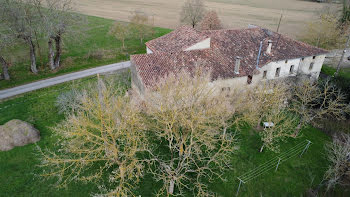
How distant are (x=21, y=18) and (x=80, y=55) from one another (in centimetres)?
1394

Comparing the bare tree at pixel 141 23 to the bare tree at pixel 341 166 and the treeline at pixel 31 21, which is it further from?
the bare tree at pixel 341 166

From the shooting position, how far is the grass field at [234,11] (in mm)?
67125

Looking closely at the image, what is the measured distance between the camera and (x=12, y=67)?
37.9 meters

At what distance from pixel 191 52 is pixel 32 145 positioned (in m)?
20.5

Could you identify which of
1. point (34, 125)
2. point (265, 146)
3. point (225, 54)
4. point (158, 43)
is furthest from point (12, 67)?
point (265, 146)

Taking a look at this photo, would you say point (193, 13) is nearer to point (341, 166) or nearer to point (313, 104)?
point (313, 104)

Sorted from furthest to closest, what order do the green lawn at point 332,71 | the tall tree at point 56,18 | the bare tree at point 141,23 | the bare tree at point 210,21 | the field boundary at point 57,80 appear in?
the bare tree at point 141,23, the bare tree at point 210,21, the green lawn at point 332,71, the tall tree at point 56,18, the field boundary at point 57,80

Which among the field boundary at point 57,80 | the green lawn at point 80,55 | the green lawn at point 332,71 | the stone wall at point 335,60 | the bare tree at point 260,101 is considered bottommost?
the field boundary at point 57,80

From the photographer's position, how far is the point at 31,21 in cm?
3338

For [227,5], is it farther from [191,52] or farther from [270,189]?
[270,189]

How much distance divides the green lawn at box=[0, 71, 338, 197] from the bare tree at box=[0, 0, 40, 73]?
39.7 feet

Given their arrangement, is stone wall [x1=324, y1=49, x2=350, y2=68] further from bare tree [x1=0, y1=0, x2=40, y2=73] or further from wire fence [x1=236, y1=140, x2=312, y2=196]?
bare tree [x1=0, y1=0, x2=40, y2=73]

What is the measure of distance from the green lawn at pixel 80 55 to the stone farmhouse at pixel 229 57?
1401 cm

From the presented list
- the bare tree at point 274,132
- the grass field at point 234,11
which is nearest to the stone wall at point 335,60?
the grass field at point 234,11
